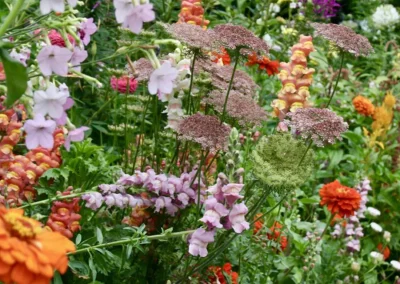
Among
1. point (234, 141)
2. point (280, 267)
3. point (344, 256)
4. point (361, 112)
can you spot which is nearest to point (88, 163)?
point (234, 141)

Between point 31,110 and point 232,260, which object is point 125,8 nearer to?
point 31,110

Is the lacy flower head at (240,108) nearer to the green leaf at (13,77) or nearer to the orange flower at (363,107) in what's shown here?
the green leaf at (13,77)

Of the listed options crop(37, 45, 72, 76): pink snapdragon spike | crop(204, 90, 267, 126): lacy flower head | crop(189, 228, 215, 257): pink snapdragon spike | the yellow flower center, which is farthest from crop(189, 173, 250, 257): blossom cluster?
the yellow flower center

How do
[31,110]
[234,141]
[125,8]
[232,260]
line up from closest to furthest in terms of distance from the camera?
[125,8] → [31,110] → [234,141] → [232,260]

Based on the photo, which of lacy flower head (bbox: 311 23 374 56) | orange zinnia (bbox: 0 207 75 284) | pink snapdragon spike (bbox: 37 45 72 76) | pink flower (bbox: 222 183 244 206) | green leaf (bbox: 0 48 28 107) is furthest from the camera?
lacy flower head (bbox: 311 23 374 56)

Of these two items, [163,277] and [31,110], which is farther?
[163,277]

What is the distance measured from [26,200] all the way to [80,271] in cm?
25

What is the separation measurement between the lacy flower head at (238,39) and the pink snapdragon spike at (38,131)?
2.07ft

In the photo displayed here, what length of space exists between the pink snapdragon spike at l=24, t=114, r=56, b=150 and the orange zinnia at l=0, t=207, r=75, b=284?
33cm

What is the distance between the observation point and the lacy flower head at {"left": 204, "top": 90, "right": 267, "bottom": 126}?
1.77 meters

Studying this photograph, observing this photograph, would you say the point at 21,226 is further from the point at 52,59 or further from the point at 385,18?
→ the point at 385,18

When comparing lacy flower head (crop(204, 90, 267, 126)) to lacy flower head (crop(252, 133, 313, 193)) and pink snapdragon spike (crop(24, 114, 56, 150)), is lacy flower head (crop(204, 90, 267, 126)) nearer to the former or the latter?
lacy flower head (crop(252, 133, 313, 193))

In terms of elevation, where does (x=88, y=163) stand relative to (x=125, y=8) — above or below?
below

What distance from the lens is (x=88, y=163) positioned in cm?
188
